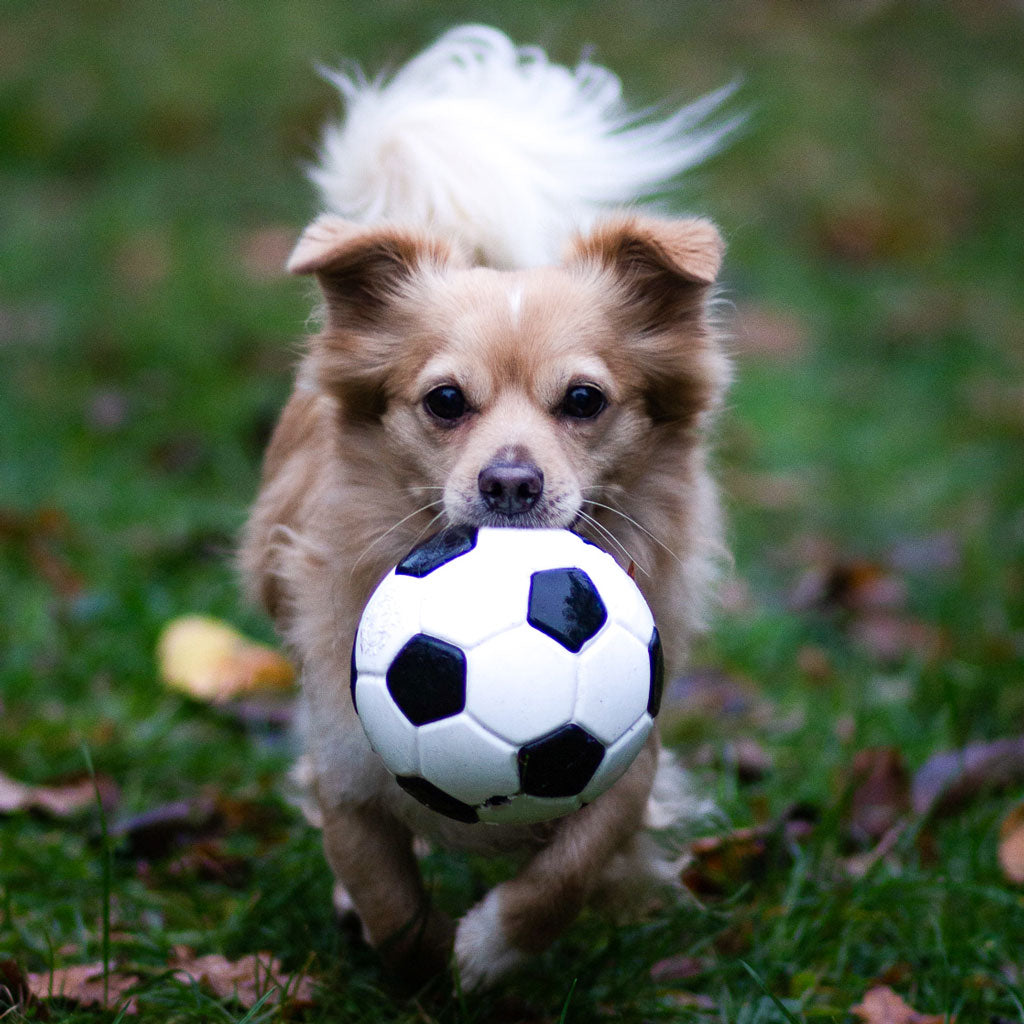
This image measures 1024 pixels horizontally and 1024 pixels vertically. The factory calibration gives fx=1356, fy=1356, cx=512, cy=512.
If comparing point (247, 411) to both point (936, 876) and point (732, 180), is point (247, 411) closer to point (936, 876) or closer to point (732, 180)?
point (936, 876)

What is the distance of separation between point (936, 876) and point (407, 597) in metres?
1.44

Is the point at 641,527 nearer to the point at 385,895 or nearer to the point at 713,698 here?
the point at 385,895

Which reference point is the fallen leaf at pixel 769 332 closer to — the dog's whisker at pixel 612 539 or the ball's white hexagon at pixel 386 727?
the dog's whisker at pixel 612 539

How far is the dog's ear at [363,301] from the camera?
278 centimetres

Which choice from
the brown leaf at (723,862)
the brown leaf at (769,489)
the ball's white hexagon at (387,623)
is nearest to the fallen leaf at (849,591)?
the brown leaf at (769,489)

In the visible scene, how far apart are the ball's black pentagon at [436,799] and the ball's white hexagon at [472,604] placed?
0.86ft

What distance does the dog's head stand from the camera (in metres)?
2.60

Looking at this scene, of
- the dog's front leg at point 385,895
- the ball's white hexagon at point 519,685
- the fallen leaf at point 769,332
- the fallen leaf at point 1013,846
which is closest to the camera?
→ the ball's white hexagon at point 519,685

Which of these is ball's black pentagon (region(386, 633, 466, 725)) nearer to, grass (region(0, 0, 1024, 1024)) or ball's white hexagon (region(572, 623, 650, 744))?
ball's white hexagon (region(572, 623, 650, 744))

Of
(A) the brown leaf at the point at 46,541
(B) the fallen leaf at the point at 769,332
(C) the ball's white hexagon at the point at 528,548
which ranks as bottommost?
(B) the fallen leaf at the point at 769,332

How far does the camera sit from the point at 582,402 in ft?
8.79

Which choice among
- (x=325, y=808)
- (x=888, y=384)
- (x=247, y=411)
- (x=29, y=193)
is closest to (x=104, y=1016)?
(x=325, y=808)

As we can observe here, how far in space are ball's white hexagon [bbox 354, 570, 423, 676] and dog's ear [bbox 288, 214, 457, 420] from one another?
61cm

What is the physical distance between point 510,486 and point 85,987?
117 cm
